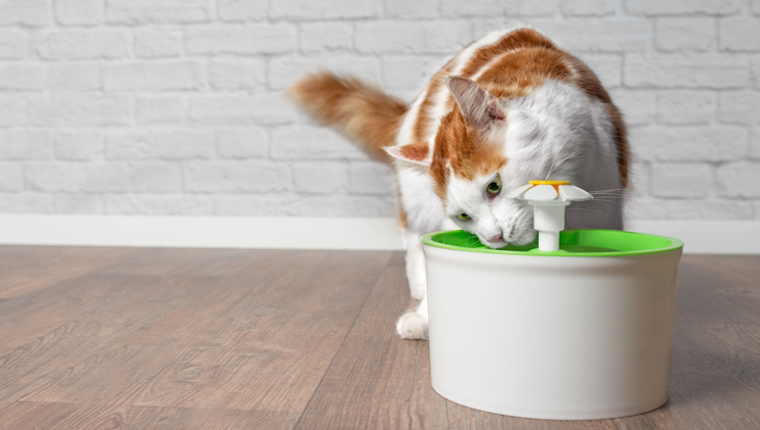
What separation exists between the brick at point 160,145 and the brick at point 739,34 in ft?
4.80

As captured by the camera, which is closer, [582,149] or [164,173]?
[582,149]

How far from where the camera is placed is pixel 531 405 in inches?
28.8

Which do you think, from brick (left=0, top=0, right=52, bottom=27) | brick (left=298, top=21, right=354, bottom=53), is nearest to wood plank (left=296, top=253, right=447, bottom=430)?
brick (left=298, top=21, right=354, bottom=53)

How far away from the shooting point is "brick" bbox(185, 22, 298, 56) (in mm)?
1950

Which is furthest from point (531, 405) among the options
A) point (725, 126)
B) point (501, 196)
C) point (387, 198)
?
point (725, 126)

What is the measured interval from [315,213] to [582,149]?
1.11 metres

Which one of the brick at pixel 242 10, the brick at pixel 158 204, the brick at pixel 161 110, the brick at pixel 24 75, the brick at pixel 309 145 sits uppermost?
the brick at pixel 242 10

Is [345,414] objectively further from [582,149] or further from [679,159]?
[679,159]

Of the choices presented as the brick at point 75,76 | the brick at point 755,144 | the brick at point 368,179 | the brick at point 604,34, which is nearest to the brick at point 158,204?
the brick at point 75,76

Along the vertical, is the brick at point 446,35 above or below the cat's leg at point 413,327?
above

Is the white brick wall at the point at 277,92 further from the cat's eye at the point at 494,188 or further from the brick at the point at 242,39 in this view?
the cat's eye at the point at 494,188

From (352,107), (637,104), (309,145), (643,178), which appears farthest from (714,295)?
(309,145)

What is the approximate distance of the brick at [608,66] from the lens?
6.11 feet

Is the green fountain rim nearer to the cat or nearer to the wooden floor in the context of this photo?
the cat
